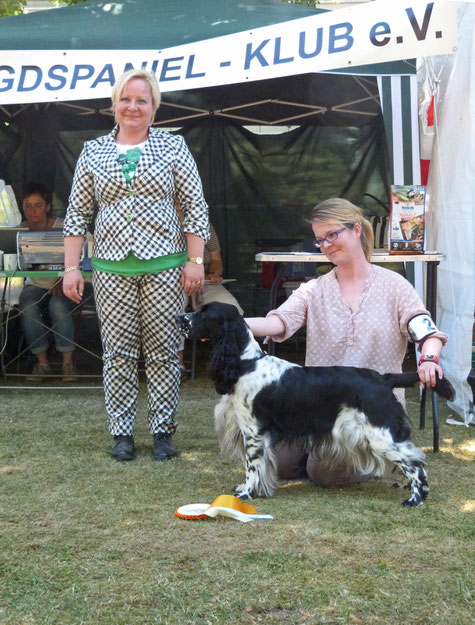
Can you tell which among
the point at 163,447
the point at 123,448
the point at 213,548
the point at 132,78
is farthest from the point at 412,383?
the point at 132,78

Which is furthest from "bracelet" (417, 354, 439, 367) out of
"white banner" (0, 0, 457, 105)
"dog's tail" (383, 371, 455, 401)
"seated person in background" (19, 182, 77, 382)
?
"seated person in background" (19, 182, 77, 382)

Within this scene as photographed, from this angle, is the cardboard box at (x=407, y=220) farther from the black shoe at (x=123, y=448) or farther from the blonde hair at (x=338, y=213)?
the black shoe at (x=123, y=448)

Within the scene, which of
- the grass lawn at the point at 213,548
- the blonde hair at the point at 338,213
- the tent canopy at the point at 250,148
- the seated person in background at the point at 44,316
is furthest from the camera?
the tent canopy at the point at 250,148

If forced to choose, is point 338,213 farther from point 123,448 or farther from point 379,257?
point 123,448

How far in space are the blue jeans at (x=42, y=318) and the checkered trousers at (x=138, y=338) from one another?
2.26 meters

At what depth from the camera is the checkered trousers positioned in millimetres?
3465

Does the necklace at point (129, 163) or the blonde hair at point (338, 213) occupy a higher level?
the necklace at point (129, 163)

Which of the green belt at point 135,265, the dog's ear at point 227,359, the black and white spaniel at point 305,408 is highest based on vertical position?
the green belt at point 135,265

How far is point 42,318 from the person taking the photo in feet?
19.3

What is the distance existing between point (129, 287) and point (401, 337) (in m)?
1.18

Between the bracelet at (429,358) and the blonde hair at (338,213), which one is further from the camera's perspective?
the blonde hair at (338,213)

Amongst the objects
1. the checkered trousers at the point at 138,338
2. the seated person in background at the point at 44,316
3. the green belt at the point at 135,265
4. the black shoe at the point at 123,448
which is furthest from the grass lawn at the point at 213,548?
the seated person in background at the point at 44,316

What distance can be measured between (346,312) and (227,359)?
561 mm

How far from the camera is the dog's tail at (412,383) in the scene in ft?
9.38
